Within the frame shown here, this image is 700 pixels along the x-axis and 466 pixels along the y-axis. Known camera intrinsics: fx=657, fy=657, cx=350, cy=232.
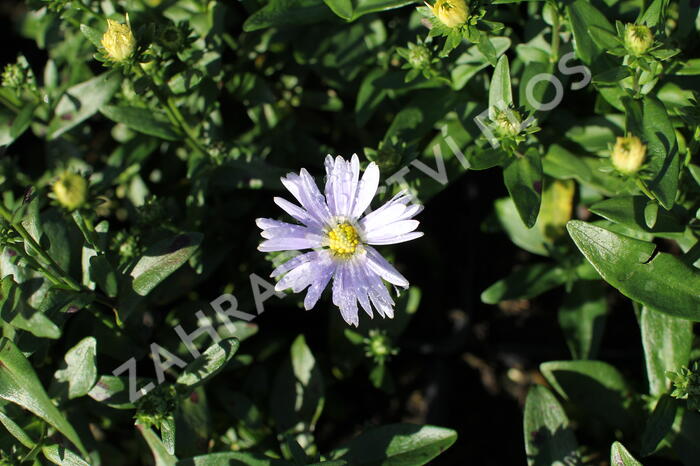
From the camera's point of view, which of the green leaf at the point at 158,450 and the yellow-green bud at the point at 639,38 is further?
the green leaf at the point at 158,450

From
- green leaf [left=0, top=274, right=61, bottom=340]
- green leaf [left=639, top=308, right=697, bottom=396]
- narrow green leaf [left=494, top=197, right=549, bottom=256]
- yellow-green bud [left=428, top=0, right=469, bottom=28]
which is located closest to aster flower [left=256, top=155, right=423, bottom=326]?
yellow-green bud [left=428, top=0, right=469, bottom=28]

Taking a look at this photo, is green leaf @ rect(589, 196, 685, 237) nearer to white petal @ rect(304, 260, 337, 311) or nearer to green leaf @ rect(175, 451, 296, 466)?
white petal @ rect(304, 260, 337, 311)

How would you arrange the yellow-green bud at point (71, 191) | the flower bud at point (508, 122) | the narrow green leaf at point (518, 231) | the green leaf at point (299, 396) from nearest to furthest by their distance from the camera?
the yellow-green bud at point (71, 191), the flower bud at point (508, 122), the green leaf at point (299, 396), the narrow green leaf at point (518, 231)

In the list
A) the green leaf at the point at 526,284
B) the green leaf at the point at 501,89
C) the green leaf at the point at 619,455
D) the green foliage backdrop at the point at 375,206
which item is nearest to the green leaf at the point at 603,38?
the green foliage backdrop at the point at 375,206

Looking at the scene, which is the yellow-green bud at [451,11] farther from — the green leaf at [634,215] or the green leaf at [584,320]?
the green leaf at [584,320]

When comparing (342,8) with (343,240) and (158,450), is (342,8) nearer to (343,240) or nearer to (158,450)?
(343,240)

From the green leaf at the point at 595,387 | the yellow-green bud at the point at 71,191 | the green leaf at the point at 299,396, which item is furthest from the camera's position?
the green leaf at the point at 299,396

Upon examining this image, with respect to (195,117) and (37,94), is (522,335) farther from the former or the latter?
(37,94)
